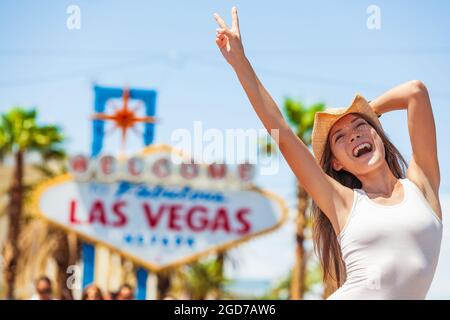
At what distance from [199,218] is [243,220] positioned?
126 centimetres

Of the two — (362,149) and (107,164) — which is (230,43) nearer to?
(362,149)

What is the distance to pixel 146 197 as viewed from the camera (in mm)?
22875

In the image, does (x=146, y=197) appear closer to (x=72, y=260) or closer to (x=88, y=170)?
(x=88, y=170)

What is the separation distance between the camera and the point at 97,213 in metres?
22.5

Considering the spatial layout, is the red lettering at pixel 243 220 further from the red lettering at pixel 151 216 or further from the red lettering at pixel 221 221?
the red lettering at pixel 151 216

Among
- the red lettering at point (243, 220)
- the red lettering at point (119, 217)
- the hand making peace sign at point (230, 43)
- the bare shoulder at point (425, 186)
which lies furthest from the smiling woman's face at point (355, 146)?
the red lettering at point (119, 217)

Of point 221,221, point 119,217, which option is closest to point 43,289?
point 119,217

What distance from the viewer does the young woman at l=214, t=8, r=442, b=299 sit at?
3178 mm

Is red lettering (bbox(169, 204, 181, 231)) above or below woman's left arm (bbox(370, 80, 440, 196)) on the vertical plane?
below

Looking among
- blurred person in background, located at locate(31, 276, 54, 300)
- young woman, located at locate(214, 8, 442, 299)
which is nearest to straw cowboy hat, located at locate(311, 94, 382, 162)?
young woman, located at locate(214, 8, 442, 299)

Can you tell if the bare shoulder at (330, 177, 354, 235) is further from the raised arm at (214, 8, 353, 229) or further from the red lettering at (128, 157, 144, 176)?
the red lettering at (128, 157, 144, 176)

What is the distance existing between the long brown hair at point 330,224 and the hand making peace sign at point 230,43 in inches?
25.4

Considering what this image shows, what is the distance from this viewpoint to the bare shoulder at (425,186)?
137 inches
